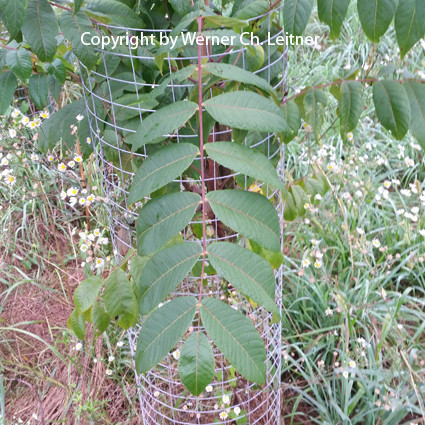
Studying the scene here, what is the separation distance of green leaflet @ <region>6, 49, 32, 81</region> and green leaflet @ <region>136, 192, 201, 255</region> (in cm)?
43

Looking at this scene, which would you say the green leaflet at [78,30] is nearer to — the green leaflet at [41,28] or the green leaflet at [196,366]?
the green leaflet at [41,28]

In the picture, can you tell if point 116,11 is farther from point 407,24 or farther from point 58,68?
point 407,24

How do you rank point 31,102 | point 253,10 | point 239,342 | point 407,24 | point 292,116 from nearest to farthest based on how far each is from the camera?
point 239,342 → point 407,24 → point 253,10 → point 292,116 → point 31,102

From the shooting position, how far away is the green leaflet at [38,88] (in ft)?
3.84

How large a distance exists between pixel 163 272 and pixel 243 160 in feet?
0.73

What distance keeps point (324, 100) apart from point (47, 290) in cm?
159

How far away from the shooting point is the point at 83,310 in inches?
41.4

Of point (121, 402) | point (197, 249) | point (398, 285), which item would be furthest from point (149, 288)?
point (398, 285)

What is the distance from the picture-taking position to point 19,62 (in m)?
1.04

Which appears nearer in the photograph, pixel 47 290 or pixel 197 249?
pixel 197 249

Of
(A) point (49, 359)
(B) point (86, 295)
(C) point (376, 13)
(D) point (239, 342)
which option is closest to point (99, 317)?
(B) point (86, 295)

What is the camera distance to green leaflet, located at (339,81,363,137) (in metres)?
1.06

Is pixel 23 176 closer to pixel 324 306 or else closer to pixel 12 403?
pixel 12 403

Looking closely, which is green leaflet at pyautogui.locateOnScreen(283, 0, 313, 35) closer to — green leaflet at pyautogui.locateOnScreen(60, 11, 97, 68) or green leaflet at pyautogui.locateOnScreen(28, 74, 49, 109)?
green leaflet at pyautogui.locateOnScreen(60, 11, 97, 68)
